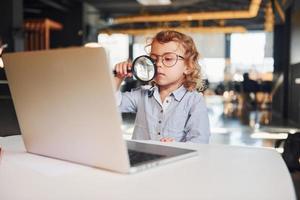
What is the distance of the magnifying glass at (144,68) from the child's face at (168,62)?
31 centimetres

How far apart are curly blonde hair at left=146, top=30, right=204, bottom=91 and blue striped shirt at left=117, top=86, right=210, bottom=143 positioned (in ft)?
0.18

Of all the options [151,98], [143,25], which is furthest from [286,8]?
[151,98]

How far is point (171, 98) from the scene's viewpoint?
5.00 feet

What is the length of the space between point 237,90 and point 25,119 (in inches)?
458

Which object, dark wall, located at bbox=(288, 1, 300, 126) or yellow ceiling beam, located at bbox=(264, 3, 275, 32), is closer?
dark wall, located at bbox=(288, 1, 300, 126)

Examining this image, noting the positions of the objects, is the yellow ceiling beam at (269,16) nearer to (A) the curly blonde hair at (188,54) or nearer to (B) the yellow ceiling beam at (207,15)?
(B) the yellow ceiling beam at (207,15)

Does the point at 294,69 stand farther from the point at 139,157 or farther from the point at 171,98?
the point at 139,157

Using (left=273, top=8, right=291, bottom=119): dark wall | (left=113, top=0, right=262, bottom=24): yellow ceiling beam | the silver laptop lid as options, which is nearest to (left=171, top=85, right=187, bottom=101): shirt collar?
the silver laptop lid

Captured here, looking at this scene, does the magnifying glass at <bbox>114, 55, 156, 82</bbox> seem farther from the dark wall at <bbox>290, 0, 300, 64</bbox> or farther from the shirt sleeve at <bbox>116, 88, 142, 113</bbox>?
the dark wall at <bbox>290, 0, 300, 64</bbox>

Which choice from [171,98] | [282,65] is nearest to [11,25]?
[282,65]

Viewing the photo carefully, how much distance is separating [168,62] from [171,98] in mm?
138

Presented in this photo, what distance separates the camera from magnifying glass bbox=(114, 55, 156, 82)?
1167 millimetres

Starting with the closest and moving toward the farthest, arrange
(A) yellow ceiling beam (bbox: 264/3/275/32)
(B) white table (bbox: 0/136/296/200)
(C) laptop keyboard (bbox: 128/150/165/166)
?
1. (B) white table (bbox: 0/136/296/200)
2. (C) laptop keyboard (bbox: 128/150/165/166)
3. (A) yellow ceiling beam (bbox: 264/3/275/32)

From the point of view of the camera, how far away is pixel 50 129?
0.82 metres
